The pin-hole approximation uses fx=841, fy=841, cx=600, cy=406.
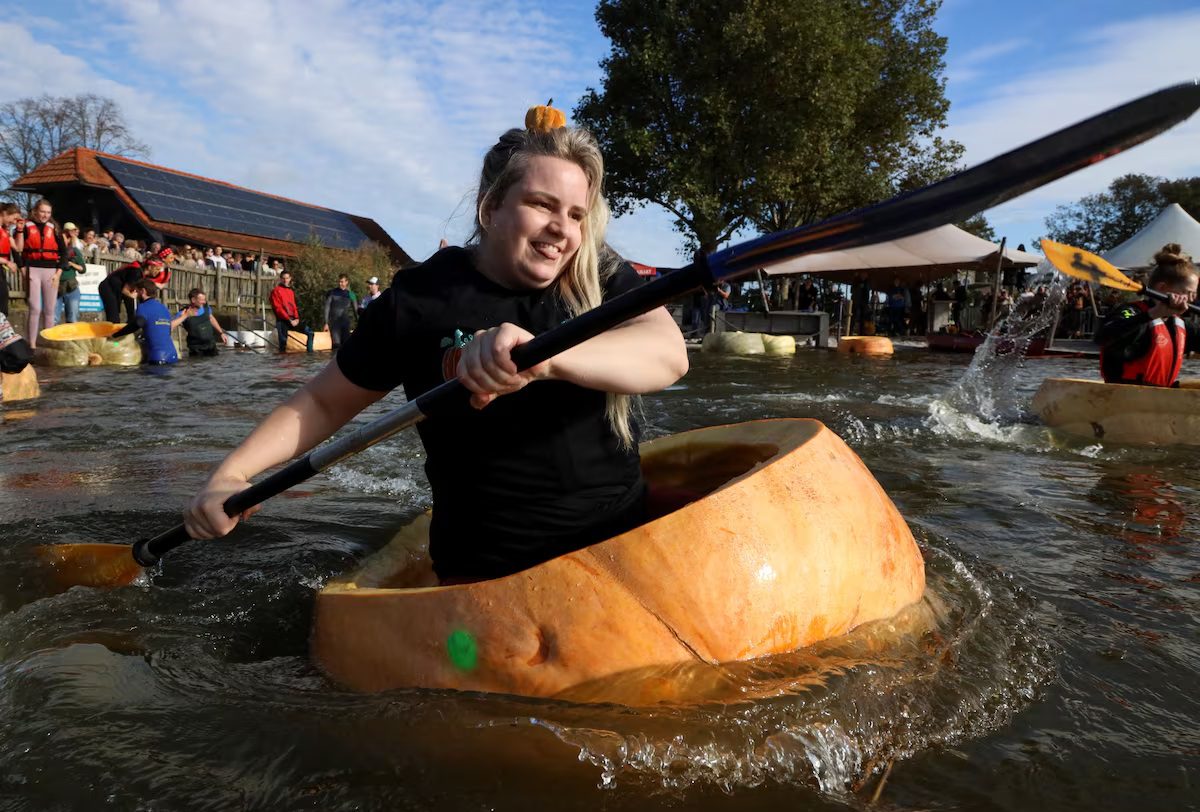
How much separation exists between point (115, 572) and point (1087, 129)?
9.18 feet

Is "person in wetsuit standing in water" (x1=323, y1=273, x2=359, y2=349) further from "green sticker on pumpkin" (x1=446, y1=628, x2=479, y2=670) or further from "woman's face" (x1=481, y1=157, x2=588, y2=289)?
"green sticker on pumpkin" (x1=446, y1=628, x2=479, y2=670)

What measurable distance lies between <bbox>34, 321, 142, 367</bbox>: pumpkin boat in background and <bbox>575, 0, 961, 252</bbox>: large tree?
12.8 meters

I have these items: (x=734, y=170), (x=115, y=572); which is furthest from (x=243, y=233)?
(x=115, y=572)

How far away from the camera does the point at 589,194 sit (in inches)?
76.8

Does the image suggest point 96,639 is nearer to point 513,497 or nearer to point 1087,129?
point 513,497

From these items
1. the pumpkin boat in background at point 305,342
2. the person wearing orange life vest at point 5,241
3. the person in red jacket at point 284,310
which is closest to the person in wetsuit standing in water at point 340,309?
the pumpkin boat in background at point 305,342

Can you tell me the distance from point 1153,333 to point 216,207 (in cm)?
2643

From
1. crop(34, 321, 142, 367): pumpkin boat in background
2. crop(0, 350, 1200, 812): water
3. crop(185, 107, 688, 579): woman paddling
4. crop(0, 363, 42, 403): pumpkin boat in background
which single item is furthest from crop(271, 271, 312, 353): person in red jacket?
crop(185, 107, 688, 579): woman paddling

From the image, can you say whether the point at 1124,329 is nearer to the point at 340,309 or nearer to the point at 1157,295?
the point at 1157,295

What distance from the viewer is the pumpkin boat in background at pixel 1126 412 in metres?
5.27

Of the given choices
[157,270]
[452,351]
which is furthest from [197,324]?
[452,351]

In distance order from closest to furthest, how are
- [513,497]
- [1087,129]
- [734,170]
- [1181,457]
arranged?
[1087,129] → [513,497] → [1181,457] → [734,170]

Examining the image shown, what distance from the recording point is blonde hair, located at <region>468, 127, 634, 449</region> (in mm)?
1906

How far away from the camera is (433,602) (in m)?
1.69
